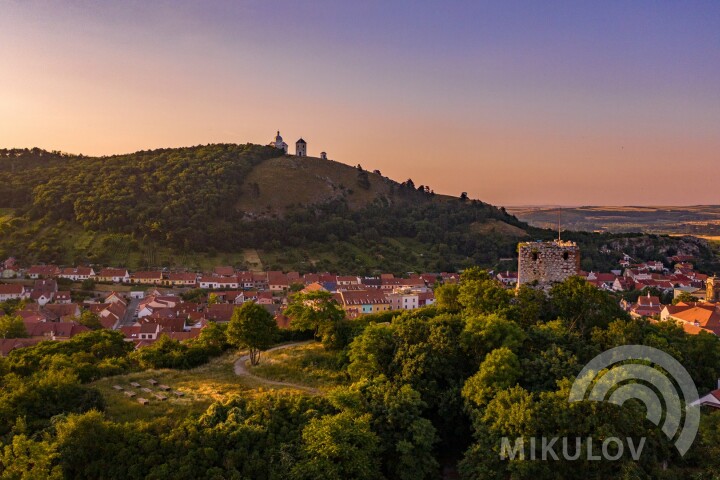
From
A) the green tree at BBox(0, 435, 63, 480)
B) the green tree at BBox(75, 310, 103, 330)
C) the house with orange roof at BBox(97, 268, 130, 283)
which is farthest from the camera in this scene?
the house with orange roof at BBox(97, 268, 130, 283)

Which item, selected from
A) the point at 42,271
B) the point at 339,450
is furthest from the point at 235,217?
the point at 339,450

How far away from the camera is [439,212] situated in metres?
151

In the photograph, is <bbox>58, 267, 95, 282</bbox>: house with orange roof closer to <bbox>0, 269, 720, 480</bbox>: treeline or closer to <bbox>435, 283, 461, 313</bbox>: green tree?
<bbox>0, 269, 720, 480</bbox>: treeline

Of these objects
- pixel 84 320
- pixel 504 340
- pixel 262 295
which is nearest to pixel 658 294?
pixel 262 295

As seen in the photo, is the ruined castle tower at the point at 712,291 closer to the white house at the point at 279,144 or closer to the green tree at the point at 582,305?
the green tree at the point at 582,305

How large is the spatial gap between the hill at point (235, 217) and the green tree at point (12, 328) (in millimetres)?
45130

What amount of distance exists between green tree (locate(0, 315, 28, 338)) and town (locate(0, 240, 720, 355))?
23cm

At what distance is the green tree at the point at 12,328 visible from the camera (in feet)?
165

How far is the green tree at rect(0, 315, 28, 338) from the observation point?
50344 millimetres

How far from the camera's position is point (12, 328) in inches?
2004

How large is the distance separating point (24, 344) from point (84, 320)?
13.8 metres

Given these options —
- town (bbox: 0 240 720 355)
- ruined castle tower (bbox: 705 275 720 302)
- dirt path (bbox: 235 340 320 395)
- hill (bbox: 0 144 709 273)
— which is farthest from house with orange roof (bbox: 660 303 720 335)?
hill (bbox: 0 144 709 273)

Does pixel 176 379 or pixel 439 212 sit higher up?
pixel 439 212

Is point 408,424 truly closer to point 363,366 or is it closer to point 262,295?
point 363,366
